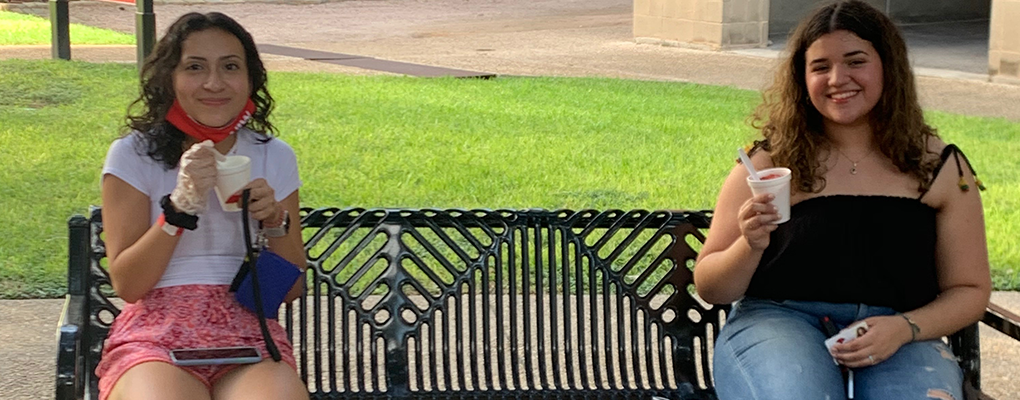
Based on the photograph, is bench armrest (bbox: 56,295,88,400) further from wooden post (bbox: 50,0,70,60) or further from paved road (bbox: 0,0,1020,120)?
wooden post (bbox: 50,0,70,60)

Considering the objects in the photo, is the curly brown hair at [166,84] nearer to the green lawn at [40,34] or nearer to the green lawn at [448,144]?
the green lawn at [448,144]

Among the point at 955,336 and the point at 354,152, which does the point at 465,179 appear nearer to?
the point at 354,152

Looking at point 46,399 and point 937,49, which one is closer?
point 46,399

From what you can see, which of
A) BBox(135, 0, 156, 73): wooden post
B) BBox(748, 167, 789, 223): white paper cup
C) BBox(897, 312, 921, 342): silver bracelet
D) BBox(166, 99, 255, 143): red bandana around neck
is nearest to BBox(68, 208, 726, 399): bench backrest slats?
BBox(166, 99, 255, 143): red bandana around neck

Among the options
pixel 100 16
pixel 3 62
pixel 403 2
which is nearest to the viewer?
pixel 3 62

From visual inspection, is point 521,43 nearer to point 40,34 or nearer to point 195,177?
→ point 40,34

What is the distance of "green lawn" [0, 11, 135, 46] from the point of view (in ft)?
53.8

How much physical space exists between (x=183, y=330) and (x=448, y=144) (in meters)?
6.21

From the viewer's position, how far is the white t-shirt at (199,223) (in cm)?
334

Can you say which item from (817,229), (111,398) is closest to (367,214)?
(111,398)

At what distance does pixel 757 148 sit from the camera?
3.62 meters

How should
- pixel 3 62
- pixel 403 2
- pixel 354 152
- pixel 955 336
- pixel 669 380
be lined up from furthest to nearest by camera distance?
pixel 403 2 < pixel 3 62 < pixel 354 152 < pixel 669 380 < pixel 955 336

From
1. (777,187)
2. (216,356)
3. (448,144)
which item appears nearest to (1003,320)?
(777,187)

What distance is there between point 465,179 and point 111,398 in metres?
5.05
